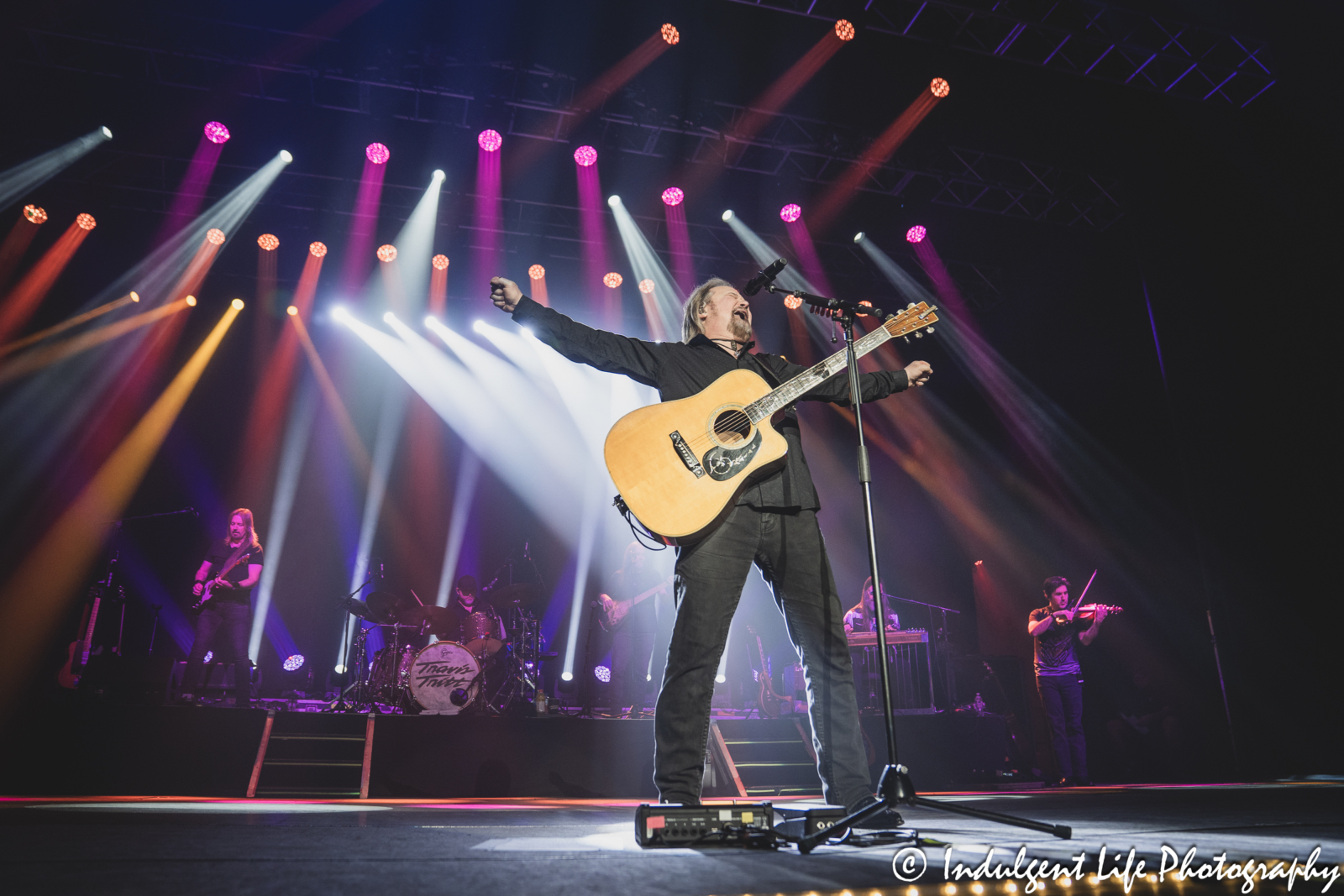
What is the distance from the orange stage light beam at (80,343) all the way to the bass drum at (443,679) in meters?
6.05

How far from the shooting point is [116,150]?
25.5ft

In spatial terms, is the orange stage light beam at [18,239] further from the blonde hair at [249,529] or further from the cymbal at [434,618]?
the cymbal at [434,618]

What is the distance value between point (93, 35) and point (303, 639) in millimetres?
7529

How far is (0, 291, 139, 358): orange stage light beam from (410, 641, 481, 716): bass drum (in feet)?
20.0

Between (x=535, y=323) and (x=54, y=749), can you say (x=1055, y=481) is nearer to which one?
(x=535, y=323)

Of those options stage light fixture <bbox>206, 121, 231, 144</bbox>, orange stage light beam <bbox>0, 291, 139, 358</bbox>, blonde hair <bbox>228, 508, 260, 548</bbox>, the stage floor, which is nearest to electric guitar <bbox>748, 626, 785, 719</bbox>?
blonde hair <bbox>228, 508, 260, 548</bbox>

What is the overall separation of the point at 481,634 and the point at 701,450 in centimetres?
621

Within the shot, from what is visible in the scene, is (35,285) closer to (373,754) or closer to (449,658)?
(449,658)

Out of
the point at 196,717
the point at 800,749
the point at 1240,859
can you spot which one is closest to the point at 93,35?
the point at 196,717

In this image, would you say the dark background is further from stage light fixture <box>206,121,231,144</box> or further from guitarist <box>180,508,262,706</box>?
guitarist <box>180,508,262,706</box>

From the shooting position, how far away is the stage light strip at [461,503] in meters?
11.4

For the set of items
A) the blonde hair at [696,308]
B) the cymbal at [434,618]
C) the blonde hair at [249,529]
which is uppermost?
the blonde hair at [249,529]

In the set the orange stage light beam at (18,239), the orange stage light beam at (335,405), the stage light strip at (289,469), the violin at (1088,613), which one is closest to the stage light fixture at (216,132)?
the orange stage light beam at (18,239)

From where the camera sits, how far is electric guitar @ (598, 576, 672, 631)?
8617mm
